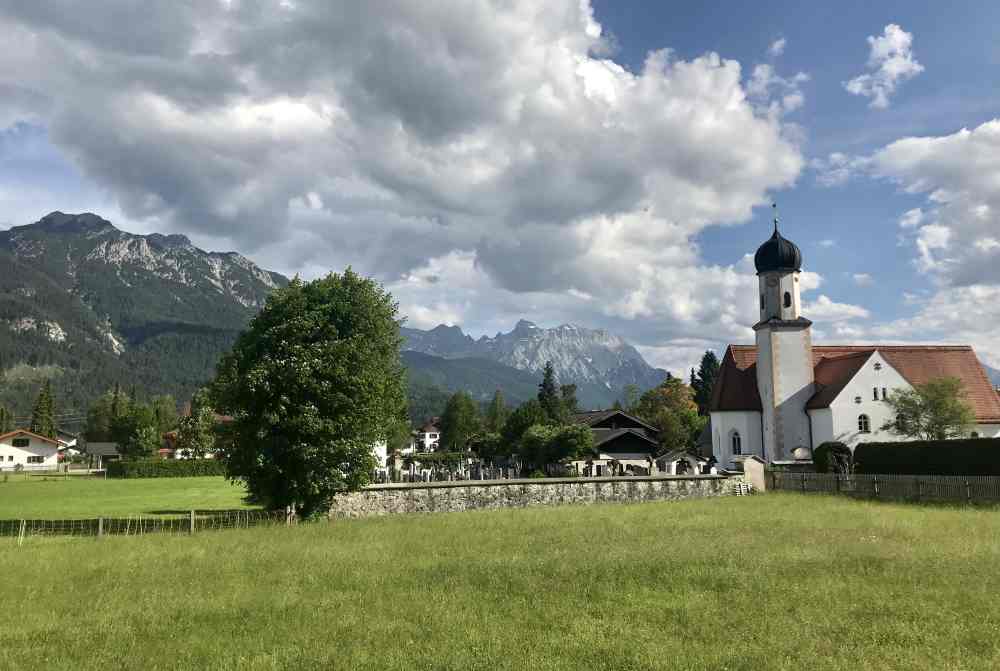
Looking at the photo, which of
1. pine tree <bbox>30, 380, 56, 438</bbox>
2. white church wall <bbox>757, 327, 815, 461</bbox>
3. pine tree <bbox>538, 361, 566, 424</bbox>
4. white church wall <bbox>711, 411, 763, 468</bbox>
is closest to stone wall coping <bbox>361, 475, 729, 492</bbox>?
white church wall <bbox>757, 327, 815, 461</bbox>

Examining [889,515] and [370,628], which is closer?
[370,628]

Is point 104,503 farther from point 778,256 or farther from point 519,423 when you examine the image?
point 778,256

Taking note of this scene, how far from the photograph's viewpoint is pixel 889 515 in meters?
26.6

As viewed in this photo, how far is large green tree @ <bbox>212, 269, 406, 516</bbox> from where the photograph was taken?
29.8 metres

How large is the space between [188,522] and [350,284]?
15.3 metres

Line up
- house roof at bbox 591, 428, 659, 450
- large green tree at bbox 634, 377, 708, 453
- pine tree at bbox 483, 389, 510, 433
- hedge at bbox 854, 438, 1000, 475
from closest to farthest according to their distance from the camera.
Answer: hedge at bbox 854, 438, 1000, 475 < house roof at bbox 591, 428, 659, 450 < large green tree at bbox 634, 377, 708, 453 < pine tree at bbox 483, 389, 510, 433

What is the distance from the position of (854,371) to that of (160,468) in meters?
78.7

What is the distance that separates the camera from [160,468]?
88.4 m

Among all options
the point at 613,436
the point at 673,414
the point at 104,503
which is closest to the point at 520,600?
the point at 104,503

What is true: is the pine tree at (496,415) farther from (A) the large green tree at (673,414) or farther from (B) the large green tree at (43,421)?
(B) the large green tree at (43,421)

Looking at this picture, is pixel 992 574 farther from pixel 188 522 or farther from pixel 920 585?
pixel 188 522

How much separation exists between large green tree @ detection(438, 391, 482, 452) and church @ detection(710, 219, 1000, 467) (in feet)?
245

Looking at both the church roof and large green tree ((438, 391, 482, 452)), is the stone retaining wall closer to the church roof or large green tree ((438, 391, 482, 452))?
the church roof

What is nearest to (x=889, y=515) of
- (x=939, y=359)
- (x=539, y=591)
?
(x=539, y=591)
